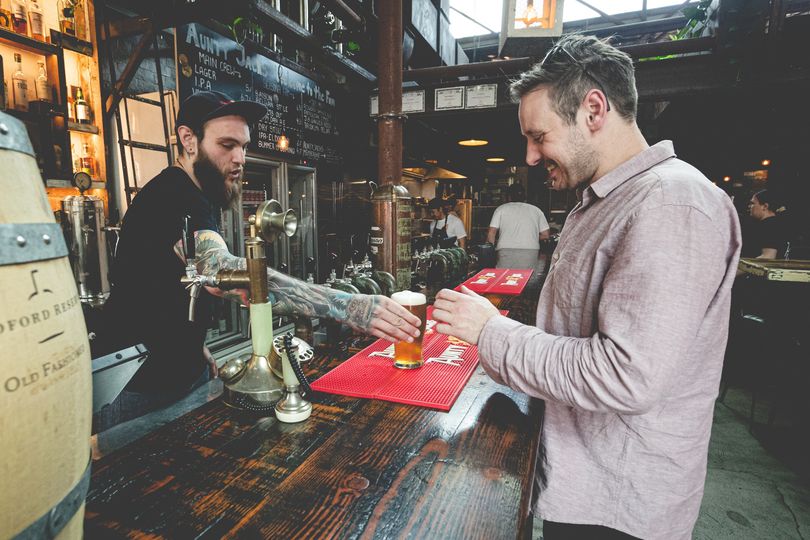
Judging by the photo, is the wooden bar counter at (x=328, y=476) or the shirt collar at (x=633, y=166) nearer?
the wooden bar counter at (x=328, y=476)

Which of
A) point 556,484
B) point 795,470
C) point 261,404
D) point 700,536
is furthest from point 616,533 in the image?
point 795,470

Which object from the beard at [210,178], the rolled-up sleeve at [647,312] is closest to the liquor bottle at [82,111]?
the beard at [210,178]

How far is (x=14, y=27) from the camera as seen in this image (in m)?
3.26

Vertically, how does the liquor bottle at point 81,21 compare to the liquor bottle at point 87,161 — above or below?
above

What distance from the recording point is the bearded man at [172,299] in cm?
159

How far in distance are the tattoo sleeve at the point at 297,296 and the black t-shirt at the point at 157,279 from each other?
0.49ft

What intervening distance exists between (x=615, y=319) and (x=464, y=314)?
0.39 metres

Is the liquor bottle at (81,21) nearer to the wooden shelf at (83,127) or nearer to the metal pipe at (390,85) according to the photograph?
the wooden shelf at (83,127)

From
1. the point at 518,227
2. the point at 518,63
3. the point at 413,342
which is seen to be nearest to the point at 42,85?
the point at 413,342

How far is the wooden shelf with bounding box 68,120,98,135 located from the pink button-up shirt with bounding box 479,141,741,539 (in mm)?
3927

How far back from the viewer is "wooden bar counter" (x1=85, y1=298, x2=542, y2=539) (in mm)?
781

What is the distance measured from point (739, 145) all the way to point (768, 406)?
27.3ft

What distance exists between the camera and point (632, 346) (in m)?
0.86

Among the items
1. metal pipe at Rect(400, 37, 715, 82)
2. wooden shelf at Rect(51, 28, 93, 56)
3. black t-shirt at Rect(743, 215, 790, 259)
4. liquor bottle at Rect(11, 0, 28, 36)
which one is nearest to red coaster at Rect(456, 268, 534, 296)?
metal pipe at Rect(400, 37, 715, 82)
